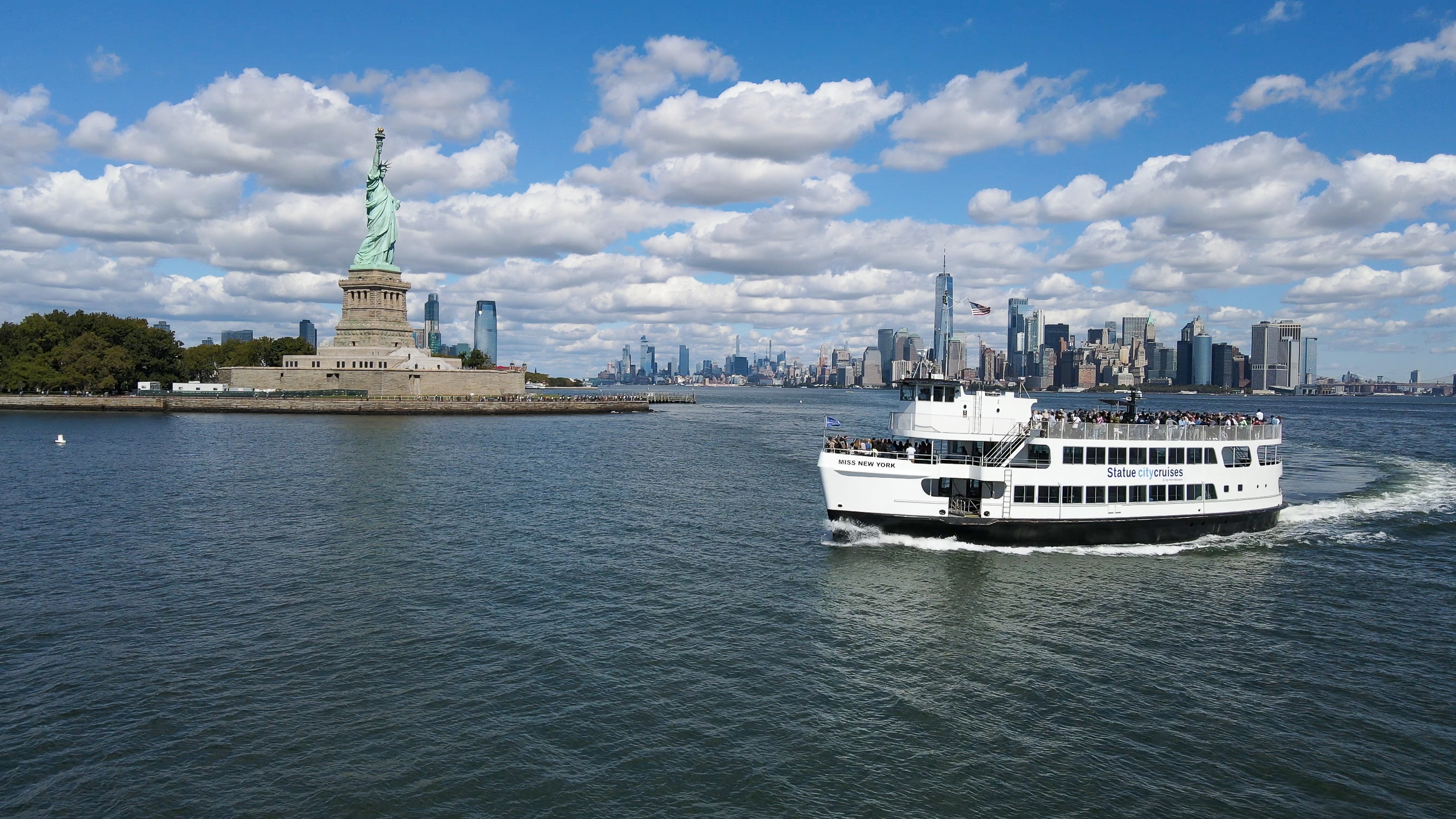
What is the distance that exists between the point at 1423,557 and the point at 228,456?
81428mm

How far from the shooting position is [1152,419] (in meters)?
44.2

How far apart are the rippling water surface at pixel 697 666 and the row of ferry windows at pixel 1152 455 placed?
4.20 meters

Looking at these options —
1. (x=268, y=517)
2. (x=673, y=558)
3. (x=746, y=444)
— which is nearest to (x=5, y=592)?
(x=268, y=517)

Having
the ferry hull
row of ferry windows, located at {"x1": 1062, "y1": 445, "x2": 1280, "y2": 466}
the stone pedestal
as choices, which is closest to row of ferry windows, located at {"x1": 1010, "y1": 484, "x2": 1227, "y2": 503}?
the ferry hull

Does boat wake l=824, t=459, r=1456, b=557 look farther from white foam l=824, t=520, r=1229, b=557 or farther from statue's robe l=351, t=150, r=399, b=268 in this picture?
statue's robe l=351, t=150, r=399, b=268

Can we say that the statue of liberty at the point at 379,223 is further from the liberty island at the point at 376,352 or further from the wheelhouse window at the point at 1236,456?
the wheelhouse window at the point at 1236,456

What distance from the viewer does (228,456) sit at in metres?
70.9

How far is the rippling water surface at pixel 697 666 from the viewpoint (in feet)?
59.1

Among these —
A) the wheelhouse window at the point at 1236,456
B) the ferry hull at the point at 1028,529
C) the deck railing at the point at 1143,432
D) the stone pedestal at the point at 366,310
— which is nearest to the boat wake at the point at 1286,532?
the ferry hull at the point at 1028,529

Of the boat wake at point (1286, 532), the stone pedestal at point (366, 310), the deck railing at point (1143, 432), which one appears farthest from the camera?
the stone pedestal at point (366, 310)

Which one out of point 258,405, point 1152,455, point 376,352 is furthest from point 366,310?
point 1152,455

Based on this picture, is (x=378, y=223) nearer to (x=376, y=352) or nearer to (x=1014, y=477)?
(x=376, y=352)

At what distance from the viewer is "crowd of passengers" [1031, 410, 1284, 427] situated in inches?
1590

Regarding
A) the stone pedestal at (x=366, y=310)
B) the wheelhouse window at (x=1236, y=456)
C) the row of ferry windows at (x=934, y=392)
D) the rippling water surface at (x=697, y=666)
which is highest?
the stone pedestal at (x=366, y=310)
